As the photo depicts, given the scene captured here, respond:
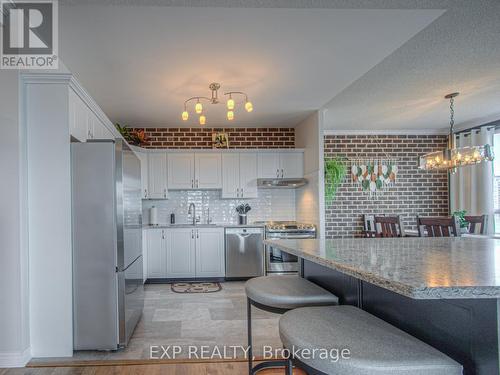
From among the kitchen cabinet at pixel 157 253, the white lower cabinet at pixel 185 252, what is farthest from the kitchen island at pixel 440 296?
the kitchen cabinet at pixel 157 253

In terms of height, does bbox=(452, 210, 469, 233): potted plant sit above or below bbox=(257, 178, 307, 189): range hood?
below

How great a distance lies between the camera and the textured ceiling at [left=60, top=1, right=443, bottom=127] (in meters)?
2.38

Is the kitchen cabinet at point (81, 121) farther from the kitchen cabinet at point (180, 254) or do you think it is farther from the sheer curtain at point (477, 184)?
the sheer curtain at point (477, 184)

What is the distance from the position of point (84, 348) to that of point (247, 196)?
333 cm

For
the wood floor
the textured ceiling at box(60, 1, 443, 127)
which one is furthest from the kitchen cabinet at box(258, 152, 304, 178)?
the wood floor

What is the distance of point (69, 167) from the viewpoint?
8.55 feet

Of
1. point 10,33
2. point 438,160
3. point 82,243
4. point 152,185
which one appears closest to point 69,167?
point 82,243

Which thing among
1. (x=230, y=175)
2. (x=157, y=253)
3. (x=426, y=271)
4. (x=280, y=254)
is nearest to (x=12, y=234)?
(x=426, y=271)

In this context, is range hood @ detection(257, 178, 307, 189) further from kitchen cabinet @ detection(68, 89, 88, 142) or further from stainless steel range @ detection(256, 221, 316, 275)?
kitchen cabinet @ detection(68, 89, 88, 142)

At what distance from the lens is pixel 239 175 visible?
548 centimetres

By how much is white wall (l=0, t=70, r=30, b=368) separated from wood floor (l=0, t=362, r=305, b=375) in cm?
19

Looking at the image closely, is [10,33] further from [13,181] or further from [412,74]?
[412,74]

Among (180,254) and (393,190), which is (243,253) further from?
(393,190)

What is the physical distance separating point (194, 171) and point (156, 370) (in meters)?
3.44
